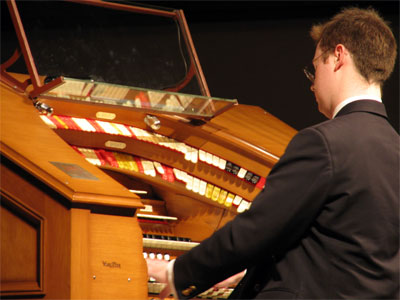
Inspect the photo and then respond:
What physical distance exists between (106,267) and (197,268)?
782 mm

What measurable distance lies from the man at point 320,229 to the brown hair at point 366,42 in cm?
16

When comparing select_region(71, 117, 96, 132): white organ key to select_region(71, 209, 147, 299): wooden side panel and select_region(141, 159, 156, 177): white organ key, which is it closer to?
select_region(141, 159, 156, 177): white organ key

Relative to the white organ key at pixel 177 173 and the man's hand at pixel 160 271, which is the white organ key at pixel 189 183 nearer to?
the white organ key at pixel 177 173

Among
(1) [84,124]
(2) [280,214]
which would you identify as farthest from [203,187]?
(2) [280,214]

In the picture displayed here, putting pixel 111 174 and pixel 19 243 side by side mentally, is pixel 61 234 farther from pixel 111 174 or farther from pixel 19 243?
pixel 111 174

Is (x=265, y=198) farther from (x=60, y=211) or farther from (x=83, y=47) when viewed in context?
(x=83, y=47)

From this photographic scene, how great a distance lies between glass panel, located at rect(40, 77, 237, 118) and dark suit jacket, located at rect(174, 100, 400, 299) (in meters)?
1.45

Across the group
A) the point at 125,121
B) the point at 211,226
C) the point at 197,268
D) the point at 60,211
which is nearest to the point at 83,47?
the point at 125,121

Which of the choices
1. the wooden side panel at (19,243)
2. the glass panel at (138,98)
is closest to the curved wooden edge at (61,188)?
the wooden side panel at (19,243)

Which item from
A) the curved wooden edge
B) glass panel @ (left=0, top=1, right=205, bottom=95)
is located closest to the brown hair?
the curved wooden edge

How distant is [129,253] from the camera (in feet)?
Result: 7.54

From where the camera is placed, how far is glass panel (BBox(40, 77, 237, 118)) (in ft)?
9.19

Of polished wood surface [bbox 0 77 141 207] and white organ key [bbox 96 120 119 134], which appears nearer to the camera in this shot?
polished wood surface [bbox 0 77 141 207]

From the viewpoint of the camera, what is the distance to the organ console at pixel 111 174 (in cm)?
220
